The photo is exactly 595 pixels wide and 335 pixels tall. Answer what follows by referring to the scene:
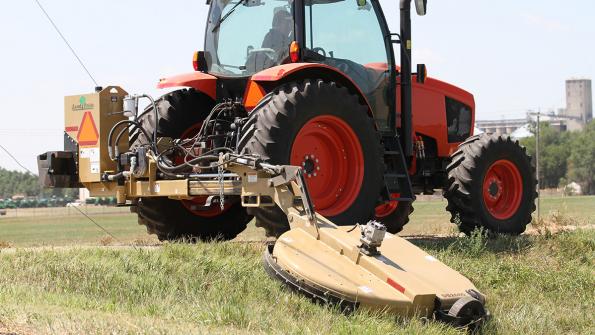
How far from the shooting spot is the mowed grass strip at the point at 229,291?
19.8ft

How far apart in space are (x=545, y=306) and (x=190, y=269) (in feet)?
10.0

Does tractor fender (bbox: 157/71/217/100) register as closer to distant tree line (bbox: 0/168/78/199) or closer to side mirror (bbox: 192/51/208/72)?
side mirror (bbox: 192/51/208/72)

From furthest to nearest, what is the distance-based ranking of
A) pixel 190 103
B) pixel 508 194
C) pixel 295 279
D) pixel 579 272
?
1. pixel 508 194
2. pixel 190 103
3. pixel 579 272
4. pixel 295 279

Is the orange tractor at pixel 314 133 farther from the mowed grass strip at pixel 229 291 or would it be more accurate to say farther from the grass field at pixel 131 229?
the grass field at pixel 131 229

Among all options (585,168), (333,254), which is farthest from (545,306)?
(585,168)

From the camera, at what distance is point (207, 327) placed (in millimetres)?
5930

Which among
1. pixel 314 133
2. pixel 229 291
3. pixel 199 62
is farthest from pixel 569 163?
pixel 229 291

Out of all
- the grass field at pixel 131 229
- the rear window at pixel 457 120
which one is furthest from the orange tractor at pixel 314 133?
the grass field at pixel 131 229

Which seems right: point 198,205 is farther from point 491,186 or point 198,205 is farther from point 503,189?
point 503,189

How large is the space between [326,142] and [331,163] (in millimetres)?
231

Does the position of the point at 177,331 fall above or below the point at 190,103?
below

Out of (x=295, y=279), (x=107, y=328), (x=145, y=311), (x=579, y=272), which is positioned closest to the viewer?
(x=107, y=328)

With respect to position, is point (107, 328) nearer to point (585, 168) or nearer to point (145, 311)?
point (145, 311)

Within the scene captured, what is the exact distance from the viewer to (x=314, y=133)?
31.3 feet
